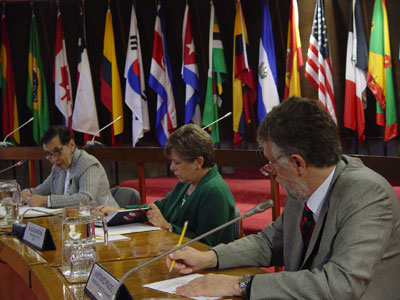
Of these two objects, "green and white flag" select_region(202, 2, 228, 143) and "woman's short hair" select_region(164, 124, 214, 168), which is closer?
"woman's short hair" select_region(164, 124, 214, 168)

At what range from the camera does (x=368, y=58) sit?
4773 mm

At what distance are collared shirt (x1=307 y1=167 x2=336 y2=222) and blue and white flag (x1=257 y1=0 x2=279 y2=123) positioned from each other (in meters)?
3.81

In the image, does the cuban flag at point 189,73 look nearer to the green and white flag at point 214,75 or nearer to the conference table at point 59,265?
the green and white flag at point 214,75

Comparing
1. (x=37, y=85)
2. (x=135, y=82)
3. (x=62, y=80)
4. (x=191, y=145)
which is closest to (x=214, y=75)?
(x=135, y=82)

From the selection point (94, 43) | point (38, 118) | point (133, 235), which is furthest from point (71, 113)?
point (133, 235)

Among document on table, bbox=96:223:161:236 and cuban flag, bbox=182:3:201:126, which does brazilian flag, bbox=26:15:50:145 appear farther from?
document on table, bbox=96:223:161:236

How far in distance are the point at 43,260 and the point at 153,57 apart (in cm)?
428

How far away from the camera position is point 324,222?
144 centimetres

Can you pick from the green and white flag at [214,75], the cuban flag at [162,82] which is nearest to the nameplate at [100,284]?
the green and white flag at [214,75]

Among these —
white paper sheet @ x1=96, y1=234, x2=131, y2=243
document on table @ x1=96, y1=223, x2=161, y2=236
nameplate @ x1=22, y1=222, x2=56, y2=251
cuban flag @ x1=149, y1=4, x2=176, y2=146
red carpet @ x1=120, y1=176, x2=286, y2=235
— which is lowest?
red carpet @ x1=120, y1=176, x2=286, y2=235

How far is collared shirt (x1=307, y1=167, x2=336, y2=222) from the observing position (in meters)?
1.45

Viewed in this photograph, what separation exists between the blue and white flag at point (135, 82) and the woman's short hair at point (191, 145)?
341 cm

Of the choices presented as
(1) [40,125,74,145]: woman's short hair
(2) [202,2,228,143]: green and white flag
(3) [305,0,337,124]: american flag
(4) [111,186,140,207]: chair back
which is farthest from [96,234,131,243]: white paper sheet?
(2) [202,2,228,143]: green and white flag

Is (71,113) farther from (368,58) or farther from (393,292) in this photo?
(393,292)
